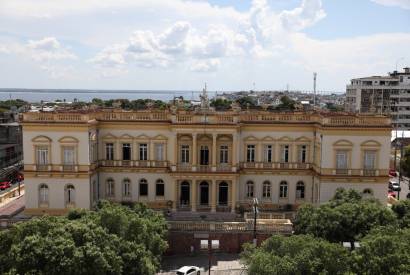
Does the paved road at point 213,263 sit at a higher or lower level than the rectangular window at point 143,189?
lower

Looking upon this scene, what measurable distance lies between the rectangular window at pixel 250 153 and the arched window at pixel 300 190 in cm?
416

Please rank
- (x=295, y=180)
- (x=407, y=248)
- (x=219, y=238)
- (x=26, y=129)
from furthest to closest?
(x=295, y=180) → (x=26, y=129) → (x=219, y=238) → (x=407, y=248)

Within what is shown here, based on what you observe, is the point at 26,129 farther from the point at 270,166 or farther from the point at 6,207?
the point at 270,166

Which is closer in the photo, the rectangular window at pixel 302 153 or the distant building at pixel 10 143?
the rectangular window at pixel 302 153

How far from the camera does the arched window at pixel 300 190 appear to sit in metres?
38.8

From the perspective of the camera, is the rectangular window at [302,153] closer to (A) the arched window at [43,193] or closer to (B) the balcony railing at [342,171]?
(B) the balcony railing at [342,171]

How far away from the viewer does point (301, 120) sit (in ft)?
125

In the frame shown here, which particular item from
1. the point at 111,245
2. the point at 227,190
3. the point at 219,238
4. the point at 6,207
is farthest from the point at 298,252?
the point at 6,207

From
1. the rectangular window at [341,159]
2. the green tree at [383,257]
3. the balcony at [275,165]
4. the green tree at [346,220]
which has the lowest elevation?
the green tree at [346,220]

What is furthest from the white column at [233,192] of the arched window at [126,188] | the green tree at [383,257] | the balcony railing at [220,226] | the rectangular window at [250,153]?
the green tree at [383,257]

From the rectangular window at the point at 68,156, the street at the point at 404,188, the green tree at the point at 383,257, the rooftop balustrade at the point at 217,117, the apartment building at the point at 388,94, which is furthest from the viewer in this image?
the apartment building at the point at 388,94

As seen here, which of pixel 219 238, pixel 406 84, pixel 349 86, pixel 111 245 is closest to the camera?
pixel 111 245

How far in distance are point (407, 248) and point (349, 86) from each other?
93.5 meters

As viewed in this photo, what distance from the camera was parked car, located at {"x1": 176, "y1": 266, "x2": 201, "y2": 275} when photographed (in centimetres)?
2683
